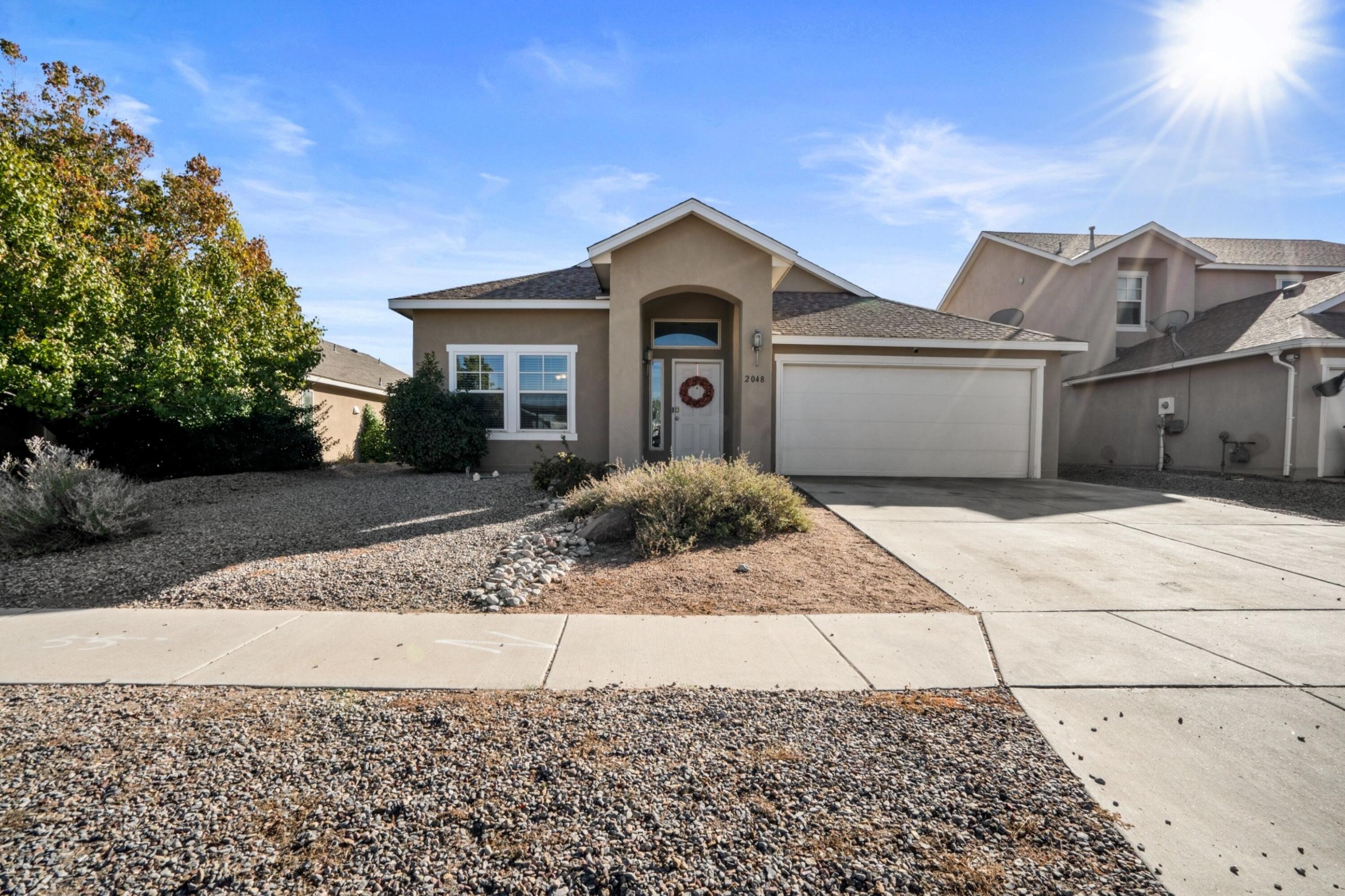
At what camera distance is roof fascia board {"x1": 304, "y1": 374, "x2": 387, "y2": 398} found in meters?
17.2

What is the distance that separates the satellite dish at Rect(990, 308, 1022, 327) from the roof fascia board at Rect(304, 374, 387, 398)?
1626 centimetres

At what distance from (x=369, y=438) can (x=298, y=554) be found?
12662mm

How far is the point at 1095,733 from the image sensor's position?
2.94 metres

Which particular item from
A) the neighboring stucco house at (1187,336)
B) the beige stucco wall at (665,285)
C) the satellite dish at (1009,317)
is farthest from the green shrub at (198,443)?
the neighboring stucco house at (1187,336)

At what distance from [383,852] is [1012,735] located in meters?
2.68

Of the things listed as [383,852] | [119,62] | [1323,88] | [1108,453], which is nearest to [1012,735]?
[383,852]

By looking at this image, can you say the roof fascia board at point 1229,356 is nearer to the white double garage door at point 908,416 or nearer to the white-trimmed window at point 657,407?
the white double garage door at point 908,416

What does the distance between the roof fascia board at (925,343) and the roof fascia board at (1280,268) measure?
939 cm

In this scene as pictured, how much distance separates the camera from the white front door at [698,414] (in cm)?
1294

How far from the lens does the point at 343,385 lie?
18906 millimetres

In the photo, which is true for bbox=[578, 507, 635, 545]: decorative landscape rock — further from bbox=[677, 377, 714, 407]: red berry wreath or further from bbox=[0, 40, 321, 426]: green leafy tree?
bbox=[0, 40, 321, 426]: green leafy tree

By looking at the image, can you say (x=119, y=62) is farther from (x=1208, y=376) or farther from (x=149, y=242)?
(x=1208, y=376)

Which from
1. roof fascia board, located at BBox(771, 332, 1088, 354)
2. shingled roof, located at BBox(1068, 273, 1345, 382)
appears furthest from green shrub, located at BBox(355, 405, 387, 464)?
shingled roof, located at BBox(1068, 273, 1345, 382)

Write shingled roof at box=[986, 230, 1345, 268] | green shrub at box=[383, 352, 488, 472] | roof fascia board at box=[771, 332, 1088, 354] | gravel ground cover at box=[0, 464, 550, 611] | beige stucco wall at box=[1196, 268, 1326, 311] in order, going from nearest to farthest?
gravel ground cover at box=[0, 464, 550, 611] < green shrub at box=[383, 352, 488, 472] < roof fascia board at box=[771, 332, 1088, 354] < shingled roof at box=[986, 230, 1345, 268] < beige stucco wall at box=[1196, 268, 1326, 311]
